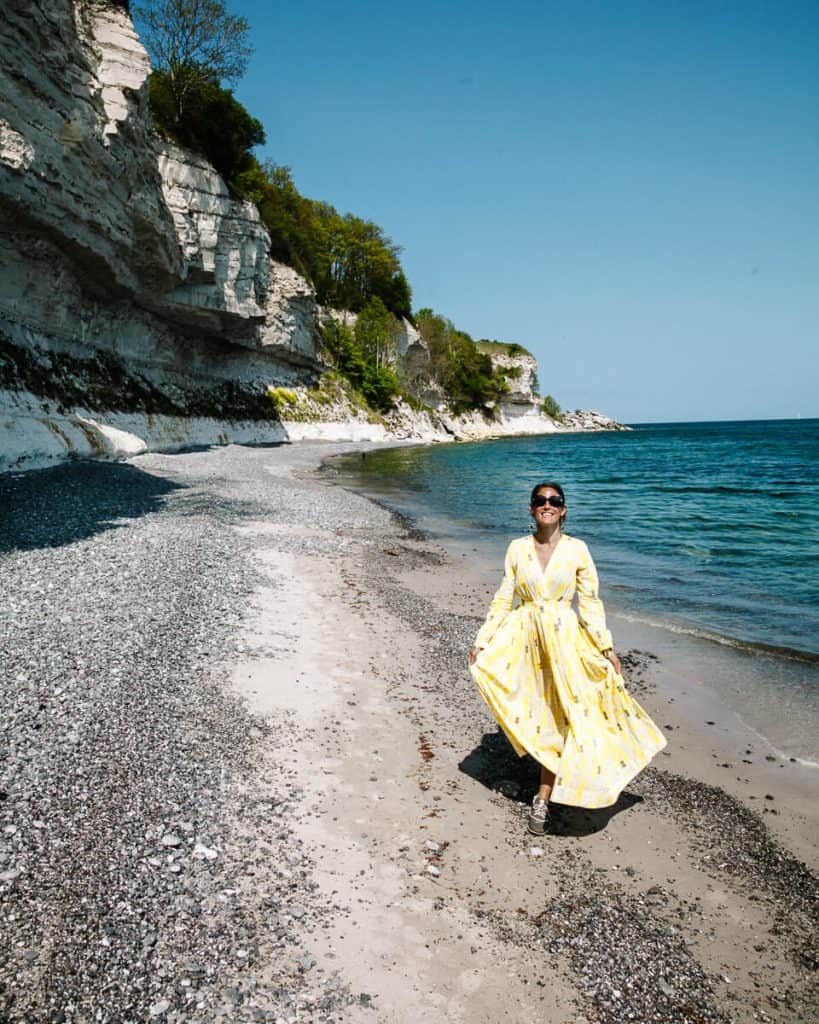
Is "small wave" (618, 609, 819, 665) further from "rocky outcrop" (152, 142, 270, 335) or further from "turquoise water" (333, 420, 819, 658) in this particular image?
"rocky outcrop" (152, 142, 270, 335)

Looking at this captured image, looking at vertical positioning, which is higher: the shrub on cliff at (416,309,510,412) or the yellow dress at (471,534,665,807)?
the shrub on cliff at (416,309,510,412)

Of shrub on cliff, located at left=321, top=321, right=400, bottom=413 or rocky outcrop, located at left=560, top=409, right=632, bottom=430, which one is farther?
rocky outcrop, located at left=560, top=409, right=632, bottom=430

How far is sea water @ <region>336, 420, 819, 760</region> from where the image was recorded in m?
7.75

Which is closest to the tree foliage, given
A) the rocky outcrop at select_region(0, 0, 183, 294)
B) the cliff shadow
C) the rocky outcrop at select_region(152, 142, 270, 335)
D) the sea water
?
the rocky outcrop at select_region(152, 142, 270, 335)

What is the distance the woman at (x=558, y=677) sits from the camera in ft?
14.1

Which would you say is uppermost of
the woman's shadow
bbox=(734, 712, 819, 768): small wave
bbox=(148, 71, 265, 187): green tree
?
bbox=(148, 71, 265, 187): green tree

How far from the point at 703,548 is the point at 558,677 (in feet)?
44.0

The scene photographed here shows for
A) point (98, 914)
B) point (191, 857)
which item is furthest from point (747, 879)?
point (98, 914)

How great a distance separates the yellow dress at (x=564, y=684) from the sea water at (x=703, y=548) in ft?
9.03

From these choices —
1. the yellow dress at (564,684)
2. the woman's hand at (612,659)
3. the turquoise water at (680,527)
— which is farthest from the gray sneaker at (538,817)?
the turquoise water at (680,527)

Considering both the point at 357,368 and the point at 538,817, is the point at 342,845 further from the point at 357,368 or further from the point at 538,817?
the point at 357,368

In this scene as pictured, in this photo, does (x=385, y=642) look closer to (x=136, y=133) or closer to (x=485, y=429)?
(x=136, y=133)

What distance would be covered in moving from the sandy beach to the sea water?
40.9 inches

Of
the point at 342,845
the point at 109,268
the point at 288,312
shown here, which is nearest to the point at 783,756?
the point at 342,845
